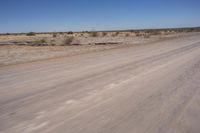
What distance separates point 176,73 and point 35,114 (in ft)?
20.4

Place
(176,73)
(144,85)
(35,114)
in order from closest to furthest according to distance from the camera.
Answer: (35,114) < (144,85) < (176,73)

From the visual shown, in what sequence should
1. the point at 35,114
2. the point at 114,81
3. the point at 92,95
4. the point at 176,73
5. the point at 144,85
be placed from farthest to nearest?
1. the point at 176,73
2. the point at 114,81
3. the point at 144,85
4. the point at 92,95
5. the point at 35,114

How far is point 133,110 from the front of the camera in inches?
205

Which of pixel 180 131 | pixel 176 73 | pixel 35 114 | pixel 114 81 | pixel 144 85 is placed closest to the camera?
pixel 180 131

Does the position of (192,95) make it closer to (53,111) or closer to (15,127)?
(53,111)

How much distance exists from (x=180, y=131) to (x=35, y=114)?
2724 mm

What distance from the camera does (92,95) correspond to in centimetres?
641

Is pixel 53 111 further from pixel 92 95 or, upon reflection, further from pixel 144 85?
pixel 144 85

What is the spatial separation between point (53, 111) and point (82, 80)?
3339 millimetres

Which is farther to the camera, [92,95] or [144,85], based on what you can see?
[144,85]

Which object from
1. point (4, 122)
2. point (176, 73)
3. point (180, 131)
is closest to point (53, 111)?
point (4, 122)

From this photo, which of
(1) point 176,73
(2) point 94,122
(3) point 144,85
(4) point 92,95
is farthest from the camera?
(1) point 176,73

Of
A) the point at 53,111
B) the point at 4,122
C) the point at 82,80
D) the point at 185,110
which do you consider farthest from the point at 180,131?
the point at 82,80

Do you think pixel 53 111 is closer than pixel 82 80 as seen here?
Yes
